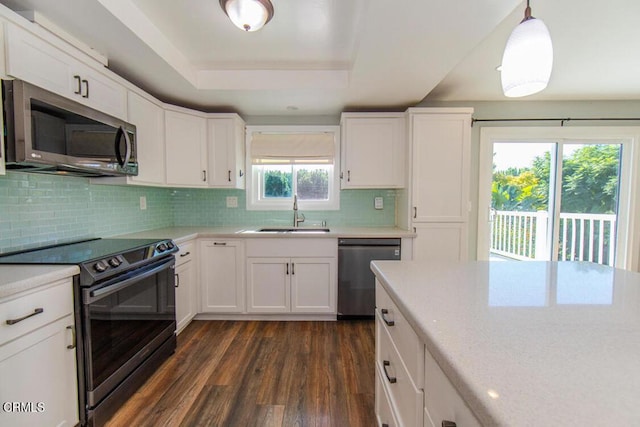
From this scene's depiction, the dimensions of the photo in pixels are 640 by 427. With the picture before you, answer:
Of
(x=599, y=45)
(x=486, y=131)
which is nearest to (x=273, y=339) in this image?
(x=486, y=131)

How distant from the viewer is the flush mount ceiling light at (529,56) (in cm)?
103

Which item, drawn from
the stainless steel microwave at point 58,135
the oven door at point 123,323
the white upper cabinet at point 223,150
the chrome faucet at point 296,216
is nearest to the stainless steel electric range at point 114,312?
the oven door at point 123,323

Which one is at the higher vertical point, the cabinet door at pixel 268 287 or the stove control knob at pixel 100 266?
the stove control knob at pixel 100 266

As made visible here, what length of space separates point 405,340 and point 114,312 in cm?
157

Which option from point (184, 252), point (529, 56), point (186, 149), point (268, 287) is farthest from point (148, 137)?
point (529, 56)

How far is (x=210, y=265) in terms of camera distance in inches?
108

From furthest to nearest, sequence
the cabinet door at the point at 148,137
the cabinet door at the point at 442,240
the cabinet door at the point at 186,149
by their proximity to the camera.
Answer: the cabinet door at the point at 442,240
the cabinet door at the point at 186,149
the cabinet door at the point at 148,137

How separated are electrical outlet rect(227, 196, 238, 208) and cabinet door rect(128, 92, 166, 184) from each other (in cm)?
82

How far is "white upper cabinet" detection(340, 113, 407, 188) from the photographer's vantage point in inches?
116

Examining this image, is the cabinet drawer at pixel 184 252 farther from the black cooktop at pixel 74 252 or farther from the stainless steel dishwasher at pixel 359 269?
the stainless steel dishwasher at pixel 359 269

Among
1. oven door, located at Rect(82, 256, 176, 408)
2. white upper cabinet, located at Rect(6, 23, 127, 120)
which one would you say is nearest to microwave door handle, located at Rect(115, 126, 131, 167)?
white upper cabinet, located at Rect(6, 23, 127, 120)

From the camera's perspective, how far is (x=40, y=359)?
1.20 m

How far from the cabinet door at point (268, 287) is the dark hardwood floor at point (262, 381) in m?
0.21

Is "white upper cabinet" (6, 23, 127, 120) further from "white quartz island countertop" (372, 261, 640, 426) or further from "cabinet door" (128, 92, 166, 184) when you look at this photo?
"white quartz island countertop" (372, 261, 640, 426)
